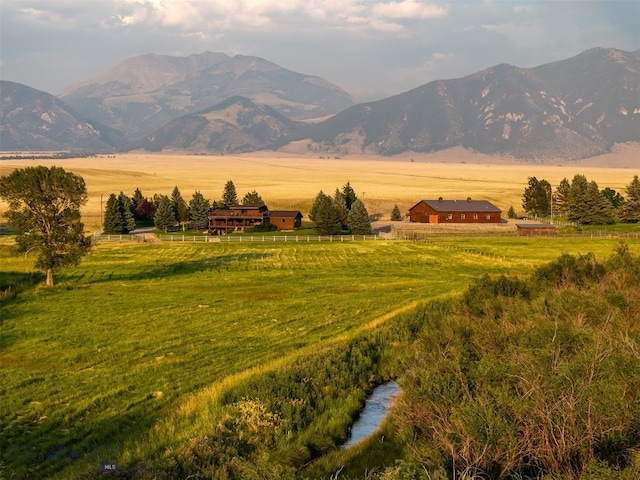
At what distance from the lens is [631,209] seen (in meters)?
119

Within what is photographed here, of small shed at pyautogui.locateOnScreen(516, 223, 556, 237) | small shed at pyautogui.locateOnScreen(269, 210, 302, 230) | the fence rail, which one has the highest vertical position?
small shed at pyautogui.locateOnScreen(269, 210, 302, 230)

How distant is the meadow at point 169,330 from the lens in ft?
68.3

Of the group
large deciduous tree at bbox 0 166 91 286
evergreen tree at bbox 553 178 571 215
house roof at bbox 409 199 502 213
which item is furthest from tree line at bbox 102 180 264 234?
evergreen tree at bbox 553 178 571 215

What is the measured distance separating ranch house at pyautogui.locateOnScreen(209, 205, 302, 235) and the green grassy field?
34608mm

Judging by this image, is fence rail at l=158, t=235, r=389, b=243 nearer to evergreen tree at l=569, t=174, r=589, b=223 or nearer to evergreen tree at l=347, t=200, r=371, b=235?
evergreen tree at l=347, t=200, r=371, b=235

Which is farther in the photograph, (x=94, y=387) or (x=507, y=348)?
(x=94, y=387)

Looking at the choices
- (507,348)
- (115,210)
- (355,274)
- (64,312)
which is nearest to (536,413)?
(507,348)

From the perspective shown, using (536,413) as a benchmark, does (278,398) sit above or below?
below

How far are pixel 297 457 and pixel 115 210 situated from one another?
90.2 metres

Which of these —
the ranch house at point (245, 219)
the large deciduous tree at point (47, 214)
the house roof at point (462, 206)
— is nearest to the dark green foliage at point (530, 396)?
the large deciduous tree at point (47, 214)

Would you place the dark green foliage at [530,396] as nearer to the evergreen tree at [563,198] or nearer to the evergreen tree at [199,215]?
the evergreen tree at [199,215]

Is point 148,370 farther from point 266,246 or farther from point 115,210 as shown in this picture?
point 115,210

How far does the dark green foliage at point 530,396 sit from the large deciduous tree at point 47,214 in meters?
35.3

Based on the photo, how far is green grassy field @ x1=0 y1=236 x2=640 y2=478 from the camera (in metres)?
20.9
